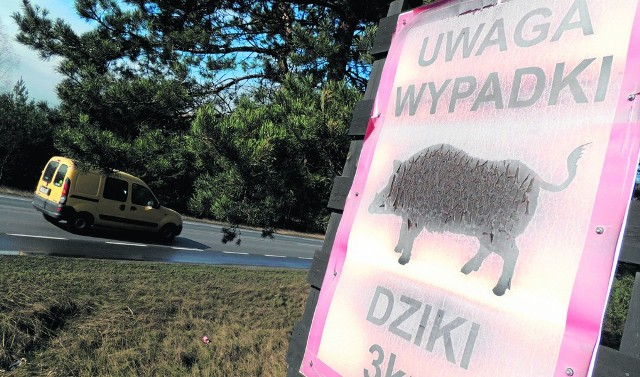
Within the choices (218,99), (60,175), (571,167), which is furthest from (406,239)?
(60,175)

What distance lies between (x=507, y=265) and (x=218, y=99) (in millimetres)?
4347

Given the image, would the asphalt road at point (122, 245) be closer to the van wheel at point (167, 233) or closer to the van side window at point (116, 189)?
the van wheel at point (167, 233)

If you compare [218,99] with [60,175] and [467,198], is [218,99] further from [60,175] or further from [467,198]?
[60,175]

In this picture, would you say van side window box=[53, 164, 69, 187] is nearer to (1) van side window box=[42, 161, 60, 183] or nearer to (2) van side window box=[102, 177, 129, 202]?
(1) van side window box=[42, 161, 60, 183]

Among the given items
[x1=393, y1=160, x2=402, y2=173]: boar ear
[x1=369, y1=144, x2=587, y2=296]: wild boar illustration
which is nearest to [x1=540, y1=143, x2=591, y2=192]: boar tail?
[x1=369, y1=144, x2=587, y2=296]: wild boar illustration

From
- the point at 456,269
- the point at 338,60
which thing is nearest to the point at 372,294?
the point at 456,269

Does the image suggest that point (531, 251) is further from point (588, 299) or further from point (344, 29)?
point (344, 29)

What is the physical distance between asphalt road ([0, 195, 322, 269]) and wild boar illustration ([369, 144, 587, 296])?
7.61 m

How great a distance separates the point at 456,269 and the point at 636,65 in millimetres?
564

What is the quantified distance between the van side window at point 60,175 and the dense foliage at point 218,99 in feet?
22.0

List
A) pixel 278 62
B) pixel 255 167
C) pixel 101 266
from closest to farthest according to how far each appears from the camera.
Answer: pixel 255 167 → pixel 278 62 → pixel 101 266

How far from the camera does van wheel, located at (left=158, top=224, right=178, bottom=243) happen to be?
13855 mm

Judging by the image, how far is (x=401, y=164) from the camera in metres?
1.37

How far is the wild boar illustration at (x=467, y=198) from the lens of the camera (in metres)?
1.02
